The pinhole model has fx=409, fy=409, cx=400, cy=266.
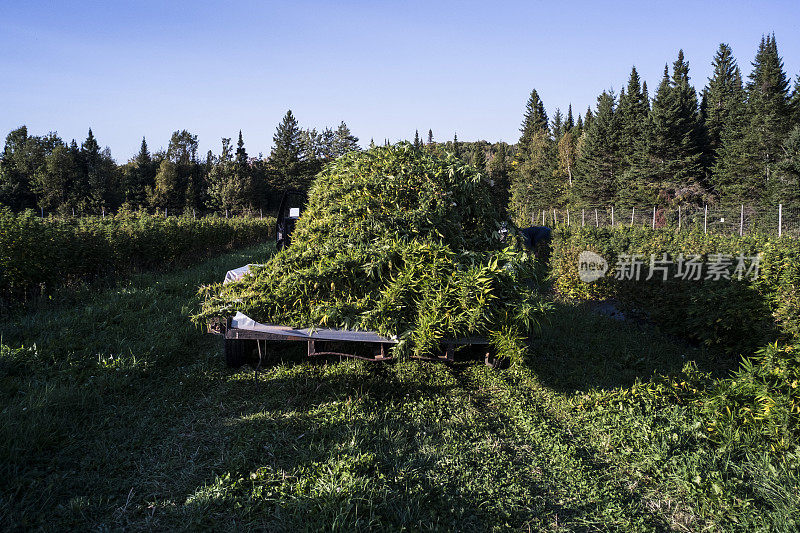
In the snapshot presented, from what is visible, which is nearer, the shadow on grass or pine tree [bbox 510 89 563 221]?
the shadow on grass

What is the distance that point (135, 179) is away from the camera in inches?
1906

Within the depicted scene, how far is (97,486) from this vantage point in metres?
2.58

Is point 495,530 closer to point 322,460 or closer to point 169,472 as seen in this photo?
point 322,460

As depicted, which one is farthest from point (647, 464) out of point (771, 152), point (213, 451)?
point (771, 152)

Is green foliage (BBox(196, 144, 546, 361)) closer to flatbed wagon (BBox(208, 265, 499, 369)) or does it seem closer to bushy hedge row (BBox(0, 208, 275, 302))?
flatbed wagon (BBox(208, 265, 499, 369))

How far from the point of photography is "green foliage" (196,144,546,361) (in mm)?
3018

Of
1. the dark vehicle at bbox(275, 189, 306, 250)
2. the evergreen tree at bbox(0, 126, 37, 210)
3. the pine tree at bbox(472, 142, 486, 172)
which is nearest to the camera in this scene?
the pine tree at bbox(472, 142, 486, 172)

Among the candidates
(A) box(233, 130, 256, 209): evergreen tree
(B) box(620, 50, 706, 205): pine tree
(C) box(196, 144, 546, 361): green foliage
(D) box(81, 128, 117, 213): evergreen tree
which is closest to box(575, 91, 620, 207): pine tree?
(B) box(620, 50, 706, 205): pine tree

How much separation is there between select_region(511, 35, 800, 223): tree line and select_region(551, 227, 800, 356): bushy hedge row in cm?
1359

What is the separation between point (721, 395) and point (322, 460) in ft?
10.2

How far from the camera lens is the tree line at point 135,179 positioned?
40.2 meters

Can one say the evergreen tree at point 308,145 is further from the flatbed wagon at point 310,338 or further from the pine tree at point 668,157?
the flatbed wagon at point 310,338

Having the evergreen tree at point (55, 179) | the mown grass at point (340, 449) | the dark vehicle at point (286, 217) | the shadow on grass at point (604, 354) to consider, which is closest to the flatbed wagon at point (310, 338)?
the mown grass at point (340, 449)

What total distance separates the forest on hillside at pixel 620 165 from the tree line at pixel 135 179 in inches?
4.9
